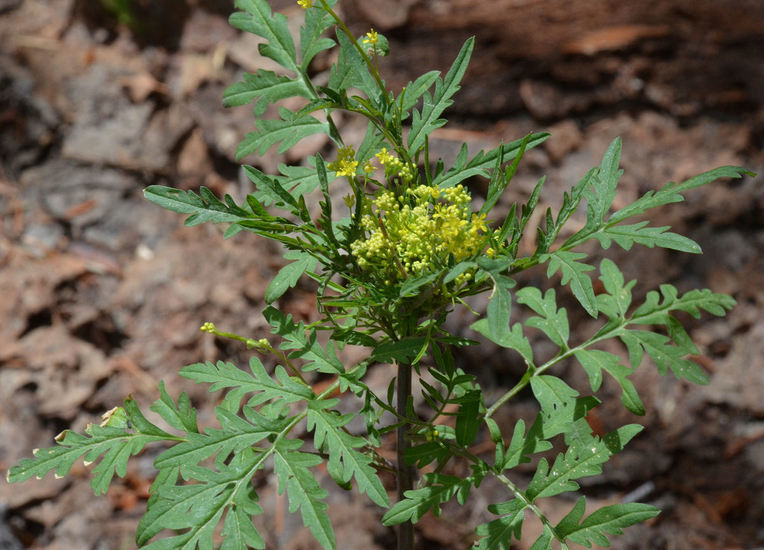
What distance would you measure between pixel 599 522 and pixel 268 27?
1.27 m

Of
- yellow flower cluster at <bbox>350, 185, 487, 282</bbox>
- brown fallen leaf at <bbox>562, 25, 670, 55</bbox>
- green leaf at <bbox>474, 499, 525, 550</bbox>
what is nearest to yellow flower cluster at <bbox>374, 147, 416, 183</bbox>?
yellow flower cluster at <bbox>350, 185, 487, 282</bbox>

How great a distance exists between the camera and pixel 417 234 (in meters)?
1.34

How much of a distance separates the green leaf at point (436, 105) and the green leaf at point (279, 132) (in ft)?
0.67

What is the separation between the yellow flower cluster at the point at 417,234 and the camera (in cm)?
126

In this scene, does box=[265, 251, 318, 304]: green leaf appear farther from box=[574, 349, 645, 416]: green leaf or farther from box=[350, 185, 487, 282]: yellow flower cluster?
box=[574, 349, 645, 416]: green leaf

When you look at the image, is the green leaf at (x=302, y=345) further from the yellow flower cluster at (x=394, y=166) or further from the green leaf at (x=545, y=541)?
the green leaf at (x=545, y=541)

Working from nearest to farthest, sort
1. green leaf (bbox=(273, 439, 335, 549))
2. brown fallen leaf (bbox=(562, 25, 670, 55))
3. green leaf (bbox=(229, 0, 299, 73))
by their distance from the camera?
green leaf (bbox=(273, 439, 335, 549)) → green leaf (bbox=(229, 0, 299, 73)) → brown fallen leaf (bbox=(562, 25, 670, 55))

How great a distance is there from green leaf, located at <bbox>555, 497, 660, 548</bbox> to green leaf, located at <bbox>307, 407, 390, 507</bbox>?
15.8 inches

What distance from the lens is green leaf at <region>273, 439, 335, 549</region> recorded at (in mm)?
1218

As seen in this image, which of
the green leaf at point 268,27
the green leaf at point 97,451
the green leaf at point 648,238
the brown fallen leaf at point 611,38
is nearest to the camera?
the green leaf at point 648,238

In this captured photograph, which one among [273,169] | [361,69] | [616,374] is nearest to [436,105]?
[361,69]

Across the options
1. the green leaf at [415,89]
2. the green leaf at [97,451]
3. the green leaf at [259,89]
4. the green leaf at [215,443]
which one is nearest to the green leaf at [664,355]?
the green leaf at [415,89]

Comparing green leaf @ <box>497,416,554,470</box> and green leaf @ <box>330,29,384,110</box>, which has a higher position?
green leaf @ <box>330,29,384,110</box>

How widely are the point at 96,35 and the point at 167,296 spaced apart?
2077 millimetres
